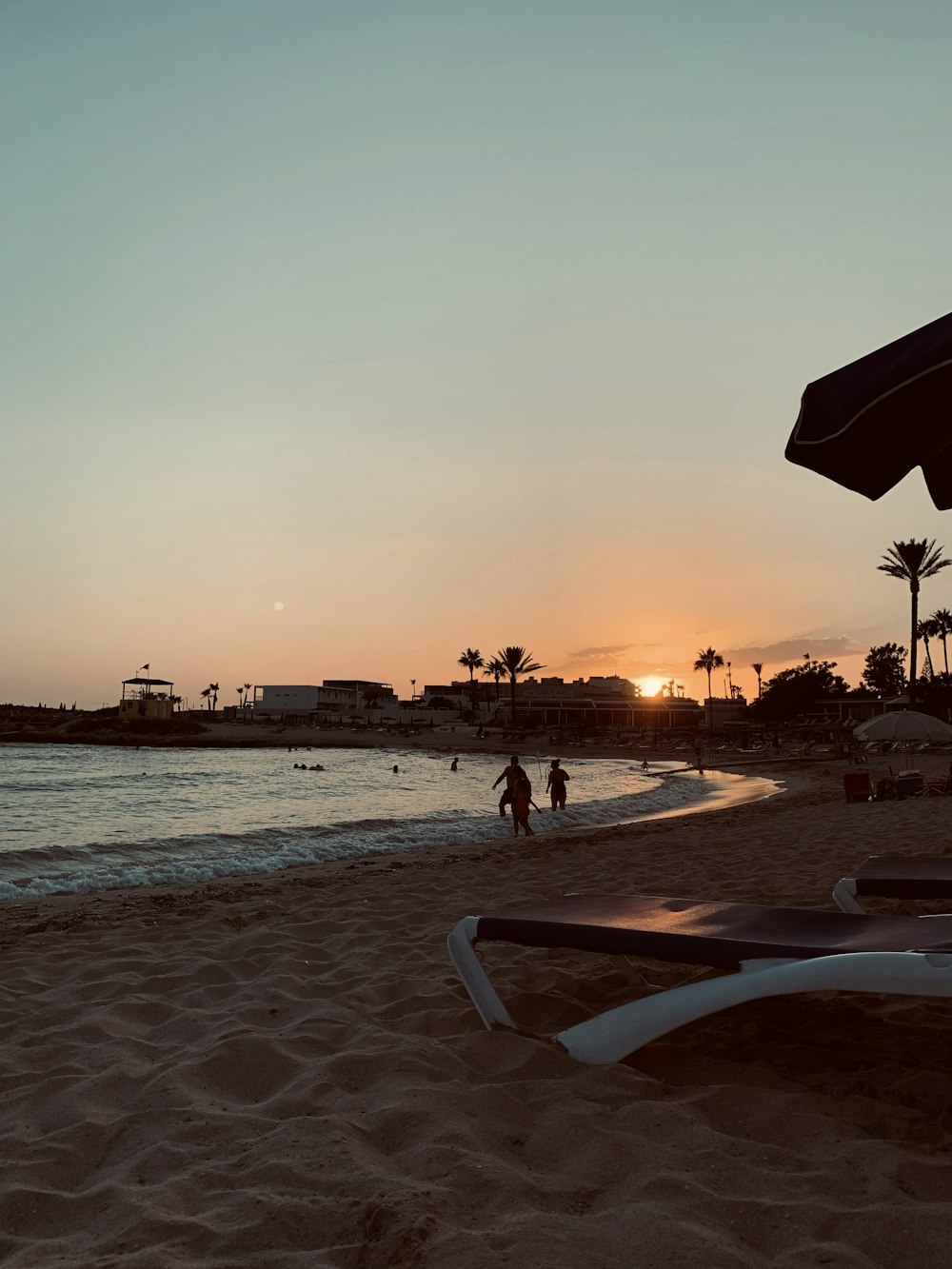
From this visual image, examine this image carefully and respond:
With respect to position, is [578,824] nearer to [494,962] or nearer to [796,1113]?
[494,962]

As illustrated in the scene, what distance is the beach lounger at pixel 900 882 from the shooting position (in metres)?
4.03

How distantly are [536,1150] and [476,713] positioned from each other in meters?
110

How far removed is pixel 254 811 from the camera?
73.3ft

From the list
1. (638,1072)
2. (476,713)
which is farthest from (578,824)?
(476,713)

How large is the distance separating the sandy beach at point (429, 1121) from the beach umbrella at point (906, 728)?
15.8 meters

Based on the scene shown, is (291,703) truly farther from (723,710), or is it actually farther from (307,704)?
(723,710)

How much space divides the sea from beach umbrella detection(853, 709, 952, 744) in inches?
206

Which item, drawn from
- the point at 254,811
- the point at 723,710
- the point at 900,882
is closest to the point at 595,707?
the point at 723,710

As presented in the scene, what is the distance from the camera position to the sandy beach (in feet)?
6.44

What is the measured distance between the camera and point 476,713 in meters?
112

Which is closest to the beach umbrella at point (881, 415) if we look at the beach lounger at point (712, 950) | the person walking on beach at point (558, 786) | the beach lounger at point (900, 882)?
the beach lounger at point (712, 950)

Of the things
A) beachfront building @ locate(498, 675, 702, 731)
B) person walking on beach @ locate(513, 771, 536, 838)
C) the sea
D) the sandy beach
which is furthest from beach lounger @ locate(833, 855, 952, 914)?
beachfront building @ locate(498, 675, 702, 731)

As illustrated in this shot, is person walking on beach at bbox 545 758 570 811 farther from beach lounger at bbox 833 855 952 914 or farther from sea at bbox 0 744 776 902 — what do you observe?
beach lounger at bbox 833 855 952 914

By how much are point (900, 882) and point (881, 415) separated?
240 centimetres
